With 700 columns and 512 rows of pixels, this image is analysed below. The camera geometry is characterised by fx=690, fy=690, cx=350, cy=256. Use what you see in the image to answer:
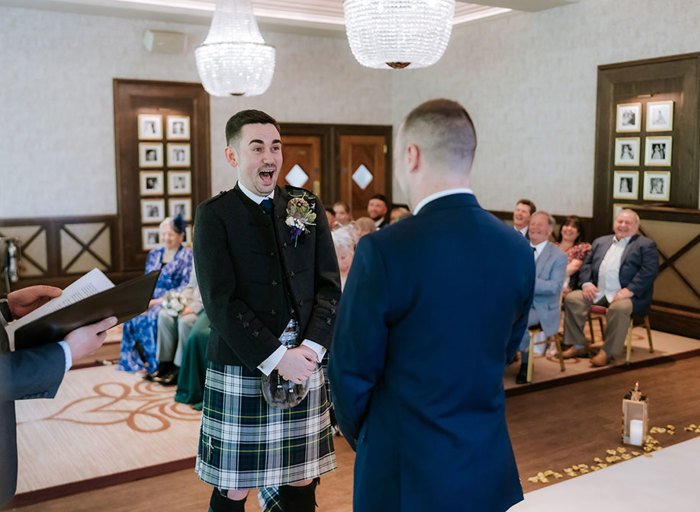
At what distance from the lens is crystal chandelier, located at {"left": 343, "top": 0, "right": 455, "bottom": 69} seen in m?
4.49

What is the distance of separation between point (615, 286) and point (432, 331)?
5.16 meters

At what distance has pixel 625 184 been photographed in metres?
7.88

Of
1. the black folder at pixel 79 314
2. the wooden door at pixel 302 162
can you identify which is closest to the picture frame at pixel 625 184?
the wooden door at pixel 302 162

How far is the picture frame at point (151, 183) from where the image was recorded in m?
9.43

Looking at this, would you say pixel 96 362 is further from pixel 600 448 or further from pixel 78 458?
pixel 600 448

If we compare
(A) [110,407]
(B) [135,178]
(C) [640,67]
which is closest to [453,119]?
(A) [110,407]

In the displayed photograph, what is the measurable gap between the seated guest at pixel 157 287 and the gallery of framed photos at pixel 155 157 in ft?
11.6

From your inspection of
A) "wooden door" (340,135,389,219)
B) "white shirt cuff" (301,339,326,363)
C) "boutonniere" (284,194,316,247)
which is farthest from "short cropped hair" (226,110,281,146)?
"wooden door" (340,135,389,219)

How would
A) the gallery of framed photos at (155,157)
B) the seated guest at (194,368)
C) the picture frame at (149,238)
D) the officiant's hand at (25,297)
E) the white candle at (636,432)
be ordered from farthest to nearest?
the picture frame at (149,238) → the gallery of framed photos at (155,157) → the seated guest at (194,368) → the white candle at (636,432) → the officiant's hand at (25,297)

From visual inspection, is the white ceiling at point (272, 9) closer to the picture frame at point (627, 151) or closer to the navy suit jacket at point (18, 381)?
the picture frame at point (627, 151)

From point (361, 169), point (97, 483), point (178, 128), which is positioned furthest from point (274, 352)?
point (361, 169)

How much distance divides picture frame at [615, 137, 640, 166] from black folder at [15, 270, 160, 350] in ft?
23.1

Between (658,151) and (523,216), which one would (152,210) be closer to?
(523,216)

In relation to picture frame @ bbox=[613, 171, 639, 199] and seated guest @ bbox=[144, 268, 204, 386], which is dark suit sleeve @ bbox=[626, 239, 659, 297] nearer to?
picture frame @ bbox=[613, 171, 639, 199]
